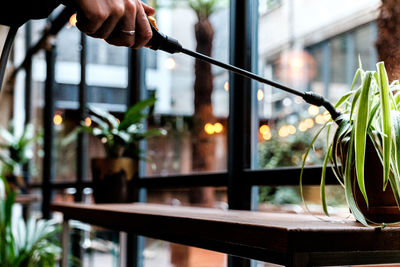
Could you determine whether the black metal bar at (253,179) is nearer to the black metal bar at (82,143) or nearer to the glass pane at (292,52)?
the glass pane at (292,52)

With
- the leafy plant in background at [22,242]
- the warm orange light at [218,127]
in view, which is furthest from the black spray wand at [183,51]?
the leafy plant in background at [22,242]

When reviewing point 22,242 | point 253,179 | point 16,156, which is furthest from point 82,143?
point 253,179

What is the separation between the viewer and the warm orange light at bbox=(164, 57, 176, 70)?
3005 mm

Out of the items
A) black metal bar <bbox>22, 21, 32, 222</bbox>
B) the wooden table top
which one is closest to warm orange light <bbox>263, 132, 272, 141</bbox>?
the wooden table top

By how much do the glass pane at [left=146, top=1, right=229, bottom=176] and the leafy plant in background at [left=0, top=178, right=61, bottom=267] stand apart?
854mm

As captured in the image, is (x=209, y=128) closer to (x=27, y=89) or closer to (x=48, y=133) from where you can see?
(x=48, y=133)

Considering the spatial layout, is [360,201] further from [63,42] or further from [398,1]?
[63,42]

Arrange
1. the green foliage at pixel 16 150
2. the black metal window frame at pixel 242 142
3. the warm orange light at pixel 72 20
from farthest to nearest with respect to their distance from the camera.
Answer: the green foliage at pixel 16 150, the warm orange light at pixel 72 20, the black metal window frame at pixel 242 142

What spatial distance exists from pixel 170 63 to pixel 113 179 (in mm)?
939

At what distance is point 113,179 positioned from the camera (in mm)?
2320

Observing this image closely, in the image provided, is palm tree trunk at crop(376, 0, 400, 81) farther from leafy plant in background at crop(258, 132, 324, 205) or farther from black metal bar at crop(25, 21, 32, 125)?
black metal bar at crop(25, 21, 32, 125)

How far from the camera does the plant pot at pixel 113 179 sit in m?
2.31

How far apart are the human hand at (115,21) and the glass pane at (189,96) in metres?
1.39

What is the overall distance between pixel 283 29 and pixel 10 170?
353 centimetres
